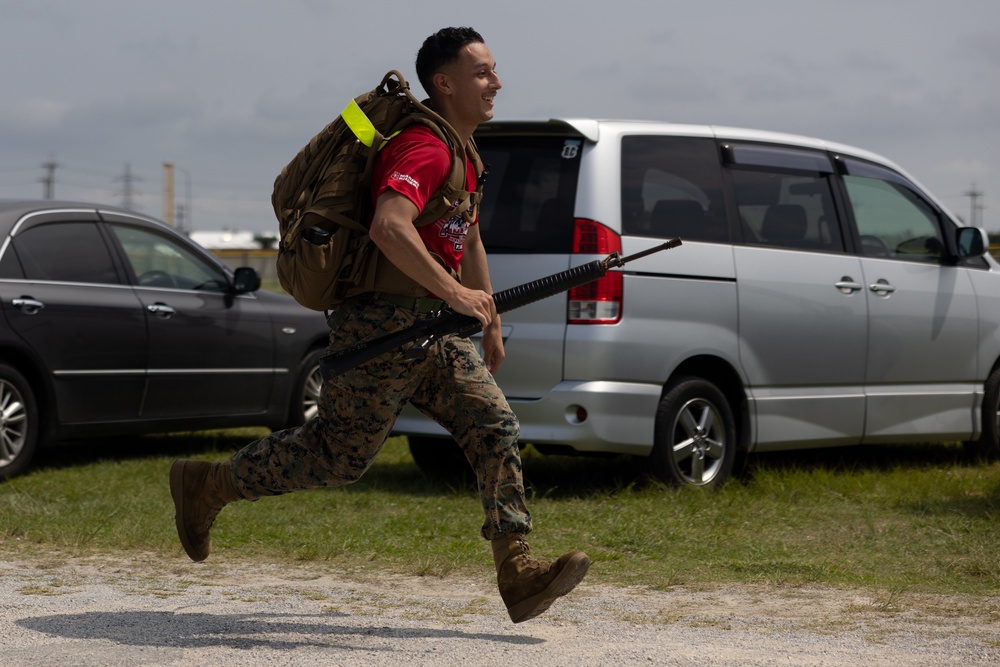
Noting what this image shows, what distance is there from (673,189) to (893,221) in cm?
185

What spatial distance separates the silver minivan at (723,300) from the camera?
7383 millimetres

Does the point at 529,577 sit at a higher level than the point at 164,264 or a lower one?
lower

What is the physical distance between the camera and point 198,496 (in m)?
4.93

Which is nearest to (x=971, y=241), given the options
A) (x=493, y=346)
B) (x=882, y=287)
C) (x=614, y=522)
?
(x=882, y=287)

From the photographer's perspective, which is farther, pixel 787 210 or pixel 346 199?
pixel 787 210

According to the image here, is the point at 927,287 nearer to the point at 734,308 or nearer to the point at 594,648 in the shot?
the point at 734,308

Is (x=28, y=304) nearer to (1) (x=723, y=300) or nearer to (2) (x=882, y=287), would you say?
(1) (x=723, y=300)

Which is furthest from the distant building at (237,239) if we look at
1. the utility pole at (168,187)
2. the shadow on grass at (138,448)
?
the shadow on grass at (138,448)

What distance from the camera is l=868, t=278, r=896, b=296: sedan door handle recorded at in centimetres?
851

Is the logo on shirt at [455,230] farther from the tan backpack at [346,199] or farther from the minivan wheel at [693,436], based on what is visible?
the minivan wheel at [693,436]

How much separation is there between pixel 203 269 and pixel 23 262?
1.58m

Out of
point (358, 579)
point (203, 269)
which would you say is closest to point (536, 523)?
point (358, 579)

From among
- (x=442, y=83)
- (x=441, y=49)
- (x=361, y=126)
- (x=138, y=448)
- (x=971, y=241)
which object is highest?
(x=441, y=49)

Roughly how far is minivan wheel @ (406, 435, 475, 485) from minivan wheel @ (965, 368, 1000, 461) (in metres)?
3.33
